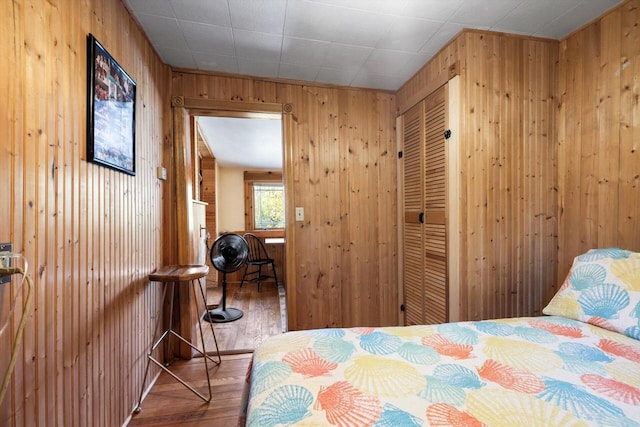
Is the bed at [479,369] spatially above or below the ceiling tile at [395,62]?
below

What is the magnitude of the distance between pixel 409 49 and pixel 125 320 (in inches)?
99.1

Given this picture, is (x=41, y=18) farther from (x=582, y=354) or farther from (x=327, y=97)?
(x=582, y=354)

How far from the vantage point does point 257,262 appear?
4.65 meters

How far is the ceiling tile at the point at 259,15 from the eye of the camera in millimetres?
1553

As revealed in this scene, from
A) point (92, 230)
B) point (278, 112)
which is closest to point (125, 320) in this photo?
point (92, 230)

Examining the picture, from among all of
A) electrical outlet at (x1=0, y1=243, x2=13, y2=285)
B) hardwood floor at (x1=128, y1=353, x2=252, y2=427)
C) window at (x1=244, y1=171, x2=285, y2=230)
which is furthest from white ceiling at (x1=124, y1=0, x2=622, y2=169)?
window at (x1=244, y1=171, x2=285, y2=230)

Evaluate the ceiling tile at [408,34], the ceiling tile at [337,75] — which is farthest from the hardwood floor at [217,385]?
the ceiling tile at [337,75]

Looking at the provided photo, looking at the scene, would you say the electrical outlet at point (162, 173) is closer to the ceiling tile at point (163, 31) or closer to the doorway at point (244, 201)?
the doorway at point (244, 201)

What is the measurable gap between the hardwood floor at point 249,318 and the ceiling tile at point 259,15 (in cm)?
246

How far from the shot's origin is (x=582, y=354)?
3.38ft

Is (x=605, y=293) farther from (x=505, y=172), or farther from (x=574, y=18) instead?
(x=574, y=18)

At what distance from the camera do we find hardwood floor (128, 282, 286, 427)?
5.25ft

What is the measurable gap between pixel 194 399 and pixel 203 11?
237cm

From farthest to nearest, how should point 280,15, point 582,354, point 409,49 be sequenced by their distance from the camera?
point 409,49 → point 280,15 → point 582,354
